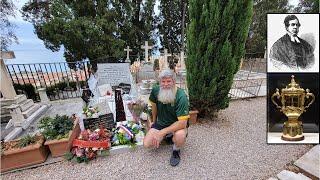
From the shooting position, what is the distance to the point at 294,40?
2.60 meters

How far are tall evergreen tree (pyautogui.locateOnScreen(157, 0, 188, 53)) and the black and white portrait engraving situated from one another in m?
12.6

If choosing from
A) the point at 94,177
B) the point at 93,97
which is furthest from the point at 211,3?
the point at 93,97

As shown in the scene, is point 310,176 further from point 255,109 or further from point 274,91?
point 255,109

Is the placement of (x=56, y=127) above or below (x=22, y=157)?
above

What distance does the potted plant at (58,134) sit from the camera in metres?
3.06

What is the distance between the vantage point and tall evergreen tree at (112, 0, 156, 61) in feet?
37.7

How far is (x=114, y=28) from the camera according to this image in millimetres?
10344

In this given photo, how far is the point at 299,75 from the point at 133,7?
10.8 m

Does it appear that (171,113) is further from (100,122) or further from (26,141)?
(26,141)

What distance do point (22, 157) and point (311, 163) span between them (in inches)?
158

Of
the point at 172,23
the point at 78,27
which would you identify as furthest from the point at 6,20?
the point at 172,23

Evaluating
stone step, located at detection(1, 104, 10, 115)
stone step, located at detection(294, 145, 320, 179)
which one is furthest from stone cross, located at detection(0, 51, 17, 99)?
stone step, located at detection(294, 145, 320, 179)

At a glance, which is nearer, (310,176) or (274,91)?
(310,176)

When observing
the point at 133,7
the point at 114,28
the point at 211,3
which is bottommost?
the point at 211,3
